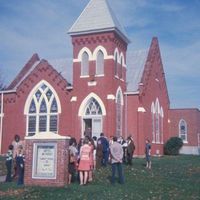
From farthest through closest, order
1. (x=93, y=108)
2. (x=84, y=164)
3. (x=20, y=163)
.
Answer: (x=93, y=108), (x=20, y=163), (x=84, y=164)

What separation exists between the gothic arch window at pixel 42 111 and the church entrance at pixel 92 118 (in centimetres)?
284

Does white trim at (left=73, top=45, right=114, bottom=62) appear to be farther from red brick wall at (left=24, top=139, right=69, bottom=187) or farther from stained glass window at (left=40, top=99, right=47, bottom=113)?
red brick wall at (left=24, top=139, right=69, bottom=187)

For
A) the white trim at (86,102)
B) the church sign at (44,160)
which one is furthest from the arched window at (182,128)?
the church sign at (44,160)

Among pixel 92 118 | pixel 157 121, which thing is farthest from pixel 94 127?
pixel 157 121

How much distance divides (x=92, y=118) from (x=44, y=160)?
13470 mm

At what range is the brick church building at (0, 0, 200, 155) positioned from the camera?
28656mm

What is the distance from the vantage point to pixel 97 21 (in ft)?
96.3

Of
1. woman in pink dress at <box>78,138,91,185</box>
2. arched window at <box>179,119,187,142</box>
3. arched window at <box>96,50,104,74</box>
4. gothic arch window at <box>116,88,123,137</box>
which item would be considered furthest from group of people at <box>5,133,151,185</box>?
arched window at <box>179,119,187,142</box>

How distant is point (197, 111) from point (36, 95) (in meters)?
23.7

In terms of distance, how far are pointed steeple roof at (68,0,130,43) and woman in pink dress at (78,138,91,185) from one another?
14.7m

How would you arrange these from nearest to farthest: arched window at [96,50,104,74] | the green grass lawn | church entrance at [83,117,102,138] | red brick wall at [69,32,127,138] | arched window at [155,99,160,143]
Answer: the green grass lawn, red brick wall at [69,32,127,138], church entrance at [83,117,102,138], arched window at [96,50,104,74], arched window at [155,99,160,143]

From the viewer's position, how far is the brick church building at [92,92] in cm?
2866

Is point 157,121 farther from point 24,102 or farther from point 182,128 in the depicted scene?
point 182,128

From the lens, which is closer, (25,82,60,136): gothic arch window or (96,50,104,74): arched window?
(96,50,104,74): arched window
